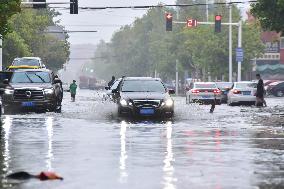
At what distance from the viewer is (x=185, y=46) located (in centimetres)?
11388

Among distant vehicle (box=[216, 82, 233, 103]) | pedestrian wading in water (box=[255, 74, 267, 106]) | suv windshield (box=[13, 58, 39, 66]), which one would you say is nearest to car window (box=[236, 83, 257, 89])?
pedestrian wading in water (box=[255, 74, 267, 106])

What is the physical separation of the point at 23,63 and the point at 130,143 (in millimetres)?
36639

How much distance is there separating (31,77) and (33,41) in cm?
5833

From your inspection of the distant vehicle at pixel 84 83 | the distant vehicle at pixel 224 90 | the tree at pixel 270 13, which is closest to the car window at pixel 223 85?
the distant vehicle at pixel 224 90

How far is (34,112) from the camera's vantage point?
128ft

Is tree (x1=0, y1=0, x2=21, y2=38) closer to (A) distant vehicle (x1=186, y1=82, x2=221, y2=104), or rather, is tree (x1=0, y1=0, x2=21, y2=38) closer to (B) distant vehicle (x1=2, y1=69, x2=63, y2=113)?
(B) distant vehicle (x1=2, y1=69, x2=63, y2=113)

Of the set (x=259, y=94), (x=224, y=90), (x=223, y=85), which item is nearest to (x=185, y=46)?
(x=223, y=85)

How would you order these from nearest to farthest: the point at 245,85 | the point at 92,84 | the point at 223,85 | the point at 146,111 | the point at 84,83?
the point at 146,111
the point at 245,85
the point at 223,85
the point at 92,84
the point at 84,83

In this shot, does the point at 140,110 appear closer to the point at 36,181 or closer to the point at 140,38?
the point at 36,181

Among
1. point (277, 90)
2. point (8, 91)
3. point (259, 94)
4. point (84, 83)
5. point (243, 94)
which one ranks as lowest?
point (84, 83)

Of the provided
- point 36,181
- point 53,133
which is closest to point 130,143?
point 53,133

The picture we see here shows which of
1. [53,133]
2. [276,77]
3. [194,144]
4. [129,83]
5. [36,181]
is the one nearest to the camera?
[36,181]

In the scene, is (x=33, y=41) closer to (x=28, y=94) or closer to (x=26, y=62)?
(x=26, y=62)

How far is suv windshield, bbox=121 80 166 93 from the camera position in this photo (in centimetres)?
3388
